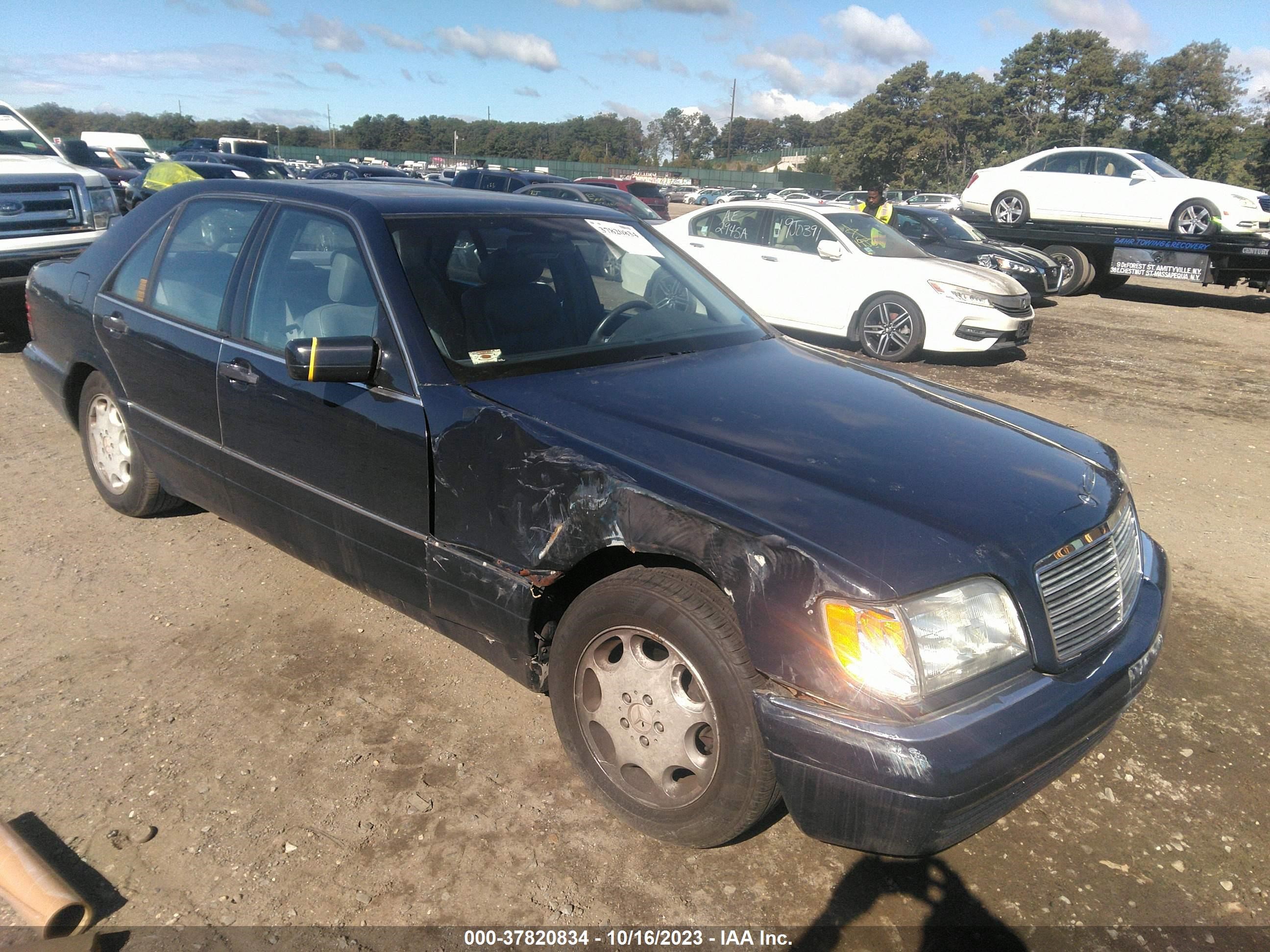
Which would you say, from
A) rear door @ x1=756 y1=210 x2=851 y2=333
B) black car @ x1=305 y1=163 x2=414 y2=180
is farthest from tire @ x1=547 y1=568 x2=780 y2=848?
black car @ x1=305 y1=163 x2=414 y2=180

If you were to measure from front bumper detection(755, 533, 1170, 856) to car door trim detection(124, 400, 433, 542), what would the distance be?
1.37 metres

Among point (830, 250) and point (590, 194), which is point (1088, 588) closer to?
point (830, 250)

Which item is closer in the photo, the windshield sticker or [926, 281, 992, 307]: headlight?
the windshield sticker

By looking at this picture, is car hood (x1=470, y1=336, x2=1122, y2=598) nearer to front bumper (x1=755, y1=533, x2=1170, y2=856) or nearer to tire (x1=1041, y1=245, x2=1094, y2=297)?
front bumper (x1=755, y1=533, x2=1170, y2=856)

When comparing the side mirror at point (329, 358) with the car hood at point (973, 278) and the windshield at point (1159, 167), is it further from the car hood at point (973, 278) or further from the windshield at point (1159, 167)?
the windshield at point (1159, 167)

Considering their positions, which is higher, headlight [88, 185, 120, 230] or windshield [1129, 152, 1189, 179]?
windshield [1129, 152, 1189, 179]

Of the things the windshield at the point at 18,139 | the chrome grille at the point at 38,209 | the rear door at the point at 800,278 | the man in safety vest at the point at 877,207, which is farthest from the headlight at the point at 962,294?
the windshield at the point at 18,139

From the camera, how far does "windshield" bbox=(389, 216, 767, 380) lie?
9.57 feet

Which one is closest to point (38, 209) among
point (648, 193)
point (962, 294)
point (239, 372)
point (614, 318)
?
point (239, 372)

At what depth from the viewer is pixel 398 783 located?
2.69 m

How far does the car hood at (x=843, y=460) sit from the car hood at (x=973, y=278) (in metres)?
6.43

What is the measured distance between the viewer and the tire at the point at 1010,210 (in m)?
15.4

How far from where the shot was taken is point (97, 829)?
96.3 inches

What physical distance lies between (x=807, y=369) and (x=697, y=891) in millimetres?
1833
